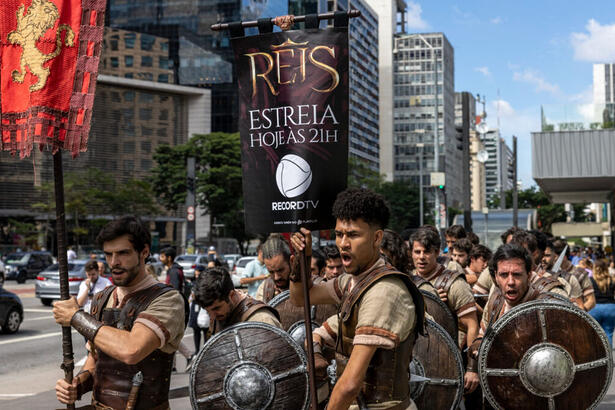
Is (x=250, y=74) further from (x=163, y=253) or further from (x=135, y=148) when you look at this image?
(x=135, y=148)

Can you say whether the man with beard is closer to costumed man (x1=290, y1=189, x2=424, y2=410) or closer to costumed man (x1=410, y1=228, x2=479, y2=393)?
costumed man (x1=410, y1=228, x2=479, y2=393)

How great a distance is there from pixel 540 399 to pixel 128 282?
234 centimetres

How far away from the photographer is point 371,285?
342 cm

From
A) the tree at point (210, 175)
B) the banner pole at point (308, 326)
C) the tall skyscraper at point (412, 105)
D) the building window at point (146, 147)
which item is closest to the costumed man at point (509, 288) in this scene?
the banner pole at point (308, 326)

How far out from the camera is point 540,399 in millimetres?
4477

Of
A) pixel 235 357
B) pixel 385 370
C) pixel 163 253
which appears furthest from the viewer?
pixel 163 253

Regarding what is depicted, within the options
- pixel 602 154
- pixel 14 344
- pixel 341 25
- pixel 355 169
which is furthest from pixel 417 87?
pixel 341 25

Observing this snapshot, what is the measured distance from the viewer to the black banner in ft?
14.4

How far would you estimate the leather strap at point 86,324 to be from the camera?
12.0 ft

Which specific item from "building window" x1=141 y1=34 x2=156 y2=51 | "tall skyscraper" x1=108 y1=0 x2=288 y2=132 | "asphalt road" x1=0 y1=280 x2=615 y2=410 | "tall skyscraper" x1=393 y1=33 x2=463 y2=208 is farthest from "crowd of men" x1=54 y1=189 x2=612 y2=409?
"tall skyscraper" x1=393 y1=33 x2=463 y2=208

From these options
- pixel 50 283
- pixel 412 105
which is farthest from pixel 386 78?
pixel 50 283

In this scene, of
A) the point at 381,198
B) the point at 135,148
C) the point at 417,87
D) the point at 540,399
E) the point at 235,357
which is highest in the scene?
the point at 417,87

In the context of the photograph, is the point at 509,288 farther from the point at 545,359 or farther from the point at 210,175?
the point at 210,175

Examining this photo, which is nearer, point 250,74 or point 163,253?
point 250,74
